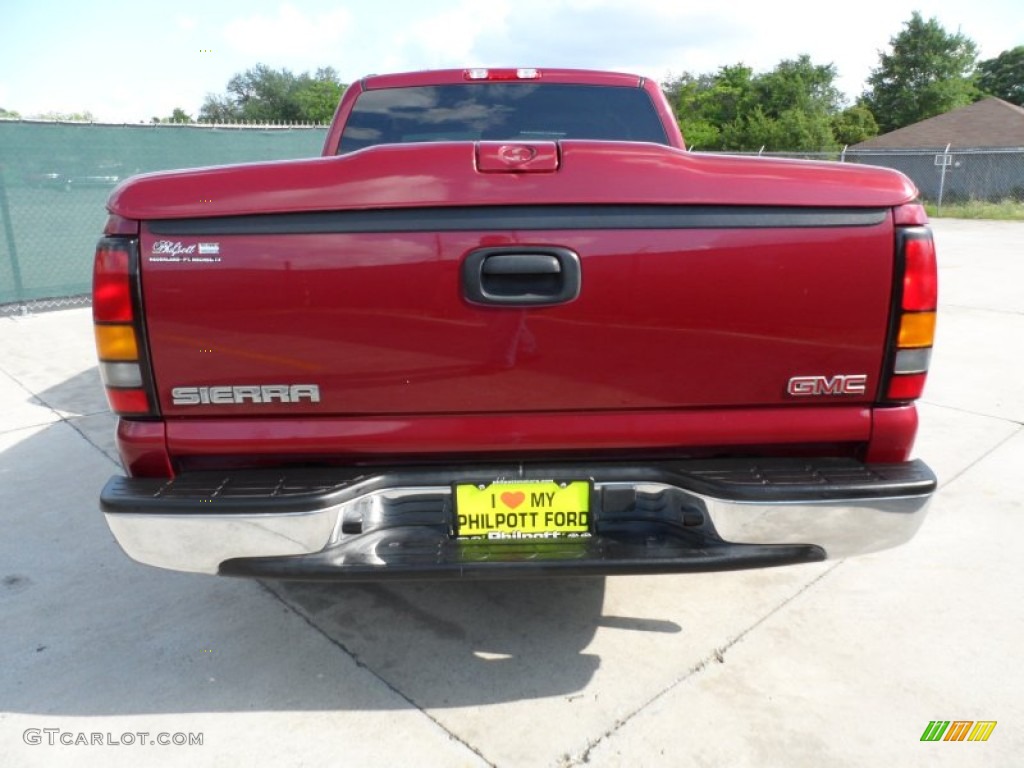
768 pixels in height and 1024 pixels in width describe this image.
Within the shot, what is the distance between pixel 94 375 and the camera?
6.31 meters

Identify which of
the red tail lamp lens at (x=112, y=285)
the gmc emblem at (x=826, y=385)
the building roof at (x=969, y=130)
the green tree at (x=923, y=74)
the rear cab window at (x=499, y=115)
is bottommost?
the gmc emblem at (x=826, y=385)

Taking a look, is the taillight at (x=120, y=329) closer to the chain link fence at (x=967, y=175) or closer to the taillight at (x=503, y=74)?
the taillight at (x=503, y=74)

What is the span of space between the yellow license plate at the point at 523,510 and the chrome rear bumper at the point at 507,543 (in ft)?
0.10

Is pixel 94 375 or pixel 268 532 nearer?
pixel 268 532

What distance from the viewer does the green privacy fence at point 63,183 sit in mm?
8484

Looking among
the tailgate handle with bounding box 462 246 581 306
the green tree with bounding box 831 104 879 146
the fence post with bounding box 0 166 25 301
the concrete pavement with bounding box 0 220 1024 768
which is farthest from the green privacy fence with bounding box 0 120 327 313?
the green tree with bounding box 831 104 879 146

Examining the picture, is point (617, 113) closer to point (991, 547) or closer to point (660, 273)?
point (660, 273)

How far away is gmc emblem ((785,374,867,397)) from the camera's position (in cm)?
213

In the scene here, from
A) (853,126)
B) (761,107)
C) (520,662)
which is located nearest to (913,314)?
(520,662)

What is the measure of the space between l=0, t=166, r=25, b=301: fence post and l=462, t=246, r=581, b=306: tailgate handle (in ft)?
27.6

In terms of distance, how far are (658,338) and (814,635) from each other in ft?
4.58

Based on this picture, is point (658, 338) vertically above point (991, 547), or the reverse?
point (658, 338)

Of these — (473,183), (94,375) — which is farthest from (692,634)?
(94,375)

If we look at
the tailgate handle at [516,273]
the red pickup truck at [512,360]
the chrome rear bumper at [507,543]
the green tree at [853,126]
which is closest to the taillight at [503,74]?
the red pickup truck at [512,360]
